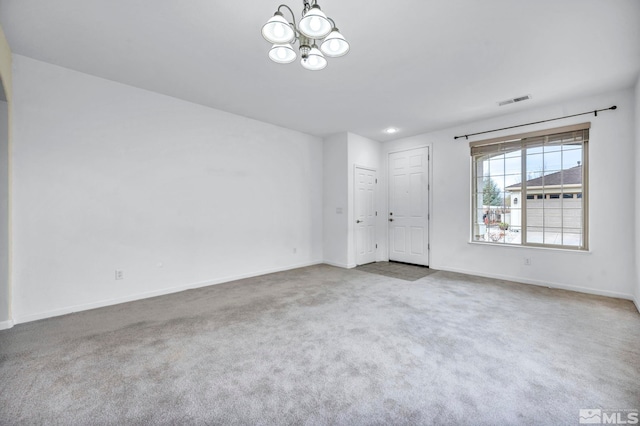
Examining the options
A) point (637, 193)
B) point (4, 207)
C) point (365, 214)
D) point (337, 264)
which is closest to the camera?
point (4, 207)

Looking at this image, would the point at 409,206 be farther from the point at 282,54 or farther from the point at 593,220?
the point at 282,54

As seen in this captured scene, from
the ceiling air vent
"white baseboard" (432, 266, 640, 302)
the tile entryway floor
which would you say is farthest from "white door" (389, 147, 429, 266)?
the ceiling air vent

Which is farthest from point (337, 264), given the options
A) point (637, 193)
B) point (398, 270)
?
point (637, 193)

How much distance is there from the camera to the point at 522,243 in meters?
4.47

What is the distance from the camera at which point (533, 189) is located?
4.39m

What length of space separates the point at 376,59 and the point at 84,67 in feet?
10.6

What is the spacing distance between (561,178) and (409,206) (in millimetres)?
2446

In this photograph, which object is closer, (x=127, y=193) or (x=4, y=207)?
(x=4, y=207)

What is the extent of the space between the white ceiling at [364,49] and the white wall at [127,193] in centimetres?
30

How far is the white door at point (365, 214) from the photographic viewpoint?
18.9ft

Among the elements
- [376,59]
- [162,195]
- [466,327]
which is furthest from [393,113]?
[162,195]

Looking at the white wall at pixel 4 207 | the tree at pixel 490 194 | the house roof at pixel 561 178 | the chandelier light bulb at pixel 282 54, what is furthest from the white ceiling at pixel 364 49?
the tree at pixel 490 194

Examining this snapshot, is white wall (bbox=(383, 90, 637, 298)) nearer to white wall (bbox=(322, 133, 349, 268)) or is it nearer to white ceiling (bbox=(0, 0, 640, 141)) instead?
white ceiling (bbox=(0, 0, 640, 141))

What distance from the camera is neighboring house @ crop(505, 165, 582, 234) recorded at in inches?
158
